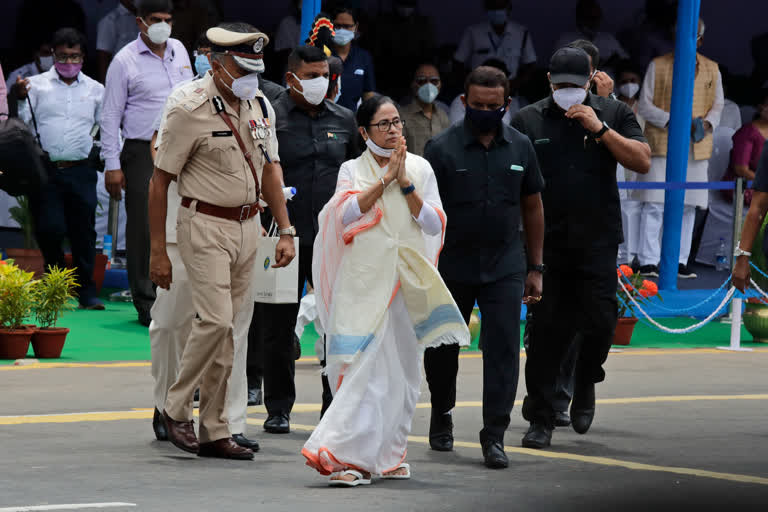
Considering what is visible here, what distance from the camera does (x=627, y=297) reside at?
14.1m

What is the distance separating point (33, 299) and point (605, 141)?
5001mm

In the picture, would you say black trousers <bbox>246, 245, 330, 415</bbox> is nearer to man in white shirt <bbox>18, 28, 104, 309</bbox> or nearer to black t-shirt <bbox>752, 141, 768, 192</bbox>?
black t-shirt <bbox>752, 141, 768, 192</bbox>

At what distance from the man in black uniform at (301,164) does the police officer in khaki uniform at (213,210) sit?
3.44ft

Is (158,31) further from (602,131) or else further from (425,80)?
(602,131)

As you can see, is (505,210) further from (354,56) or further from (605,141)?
(354,56)

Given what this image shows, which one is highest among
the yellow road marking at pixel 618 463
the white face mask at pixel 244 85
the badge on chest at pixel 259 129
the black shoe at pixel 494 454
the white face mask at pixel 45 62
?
the white face mask at pixel 45 62

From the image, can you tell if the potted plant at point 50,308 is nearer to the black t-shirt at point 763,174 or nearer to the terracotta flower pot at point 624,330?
the terracotta flower pot at point 624,330

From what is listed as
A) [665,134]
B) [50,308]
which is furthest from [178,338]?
[665,134]

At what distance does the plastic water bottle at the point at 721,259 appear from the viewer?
1946 cm

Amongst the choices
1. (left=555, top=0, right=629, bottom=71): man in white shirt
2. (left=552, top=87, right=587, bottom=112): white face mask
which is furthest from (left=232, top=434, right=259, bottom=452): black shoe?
(left=555, top=0, right=629, bottom=71): man in white shirt

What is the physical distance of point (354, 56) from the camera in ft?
48.6

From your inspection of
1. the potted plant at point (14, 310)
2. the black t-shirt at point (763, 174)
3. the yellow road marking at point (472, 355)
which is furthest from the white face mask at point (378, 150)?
the potted plant at point (14, 310)

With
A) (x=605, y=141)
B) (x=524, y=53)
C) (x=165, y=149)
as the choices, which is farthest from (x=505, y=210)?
(x=524, y=53)

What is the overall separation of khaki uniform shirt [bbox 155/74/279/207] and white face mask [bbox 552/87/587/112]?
1882mm
